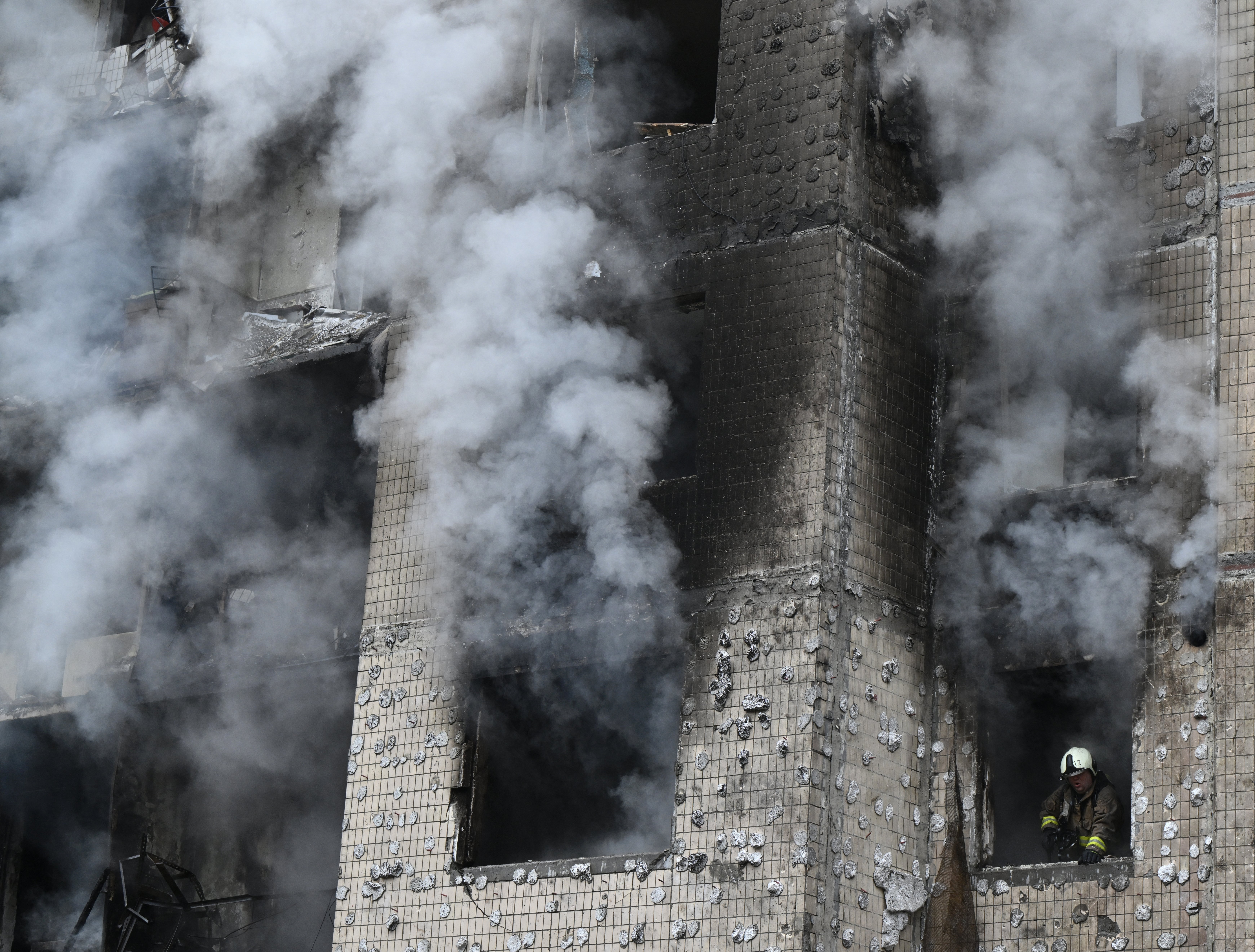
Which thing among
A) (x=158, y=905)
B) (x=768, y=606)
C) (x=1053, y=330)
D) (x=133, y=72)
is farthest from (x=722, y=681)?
(x=133, y=72)

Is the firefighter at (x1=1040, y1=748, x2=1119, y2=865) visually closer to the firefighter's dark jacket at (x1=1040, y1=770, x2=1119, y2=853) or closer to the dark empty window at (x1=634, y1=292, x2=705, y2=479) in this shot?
the firefighter's dark jacket at (x1=1040, y1=770, x2=1119, y2=853)

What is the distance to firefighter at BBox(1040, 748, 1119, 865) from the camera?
31.2ft

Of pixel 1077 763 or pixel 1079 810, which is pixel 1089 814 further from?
pixel 1077 763

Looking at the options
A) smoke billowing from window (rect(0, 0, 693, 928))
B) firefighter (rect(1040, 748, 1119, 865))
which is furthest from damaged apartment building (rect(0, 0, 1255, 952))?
firefighter (rect(1040, 748, 1119, 865))

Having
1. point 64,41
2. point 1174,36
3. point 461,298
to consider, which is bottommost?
point 461,298

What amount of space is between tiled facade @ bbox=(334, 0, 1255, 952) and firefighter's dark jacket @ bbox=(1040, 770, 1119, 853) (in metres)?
0.24

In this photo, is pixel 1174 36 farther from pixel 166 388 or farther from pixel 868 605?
pixel 166 388

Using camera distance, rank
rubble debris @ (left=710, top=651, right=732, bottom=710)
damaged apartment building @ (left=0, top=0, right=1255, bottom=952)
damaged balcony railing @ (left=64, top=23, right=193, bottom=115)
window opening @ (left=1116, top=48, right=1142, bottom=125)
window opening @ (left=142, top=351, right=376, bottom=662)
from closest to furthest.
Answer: damaged apartment building @ (left=0, top=0, right=1255, bottom=952)
rubble debris @ (left=710, top=651, right=732, bottom=710)
window opening @ (left=1116, top=48, right=1142, bottom=125)
window opening @ (left=142, top=351, right=376, bottom=662)
damaged balcony railing @ (left=64, top=23, right=193, bottom=115)

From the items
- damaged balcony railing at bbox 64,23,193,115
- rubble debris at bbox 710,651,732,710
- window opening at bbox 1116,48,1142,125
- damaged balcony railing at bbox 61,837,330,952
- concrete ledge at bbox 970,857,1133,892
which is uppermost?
damaged balcony railing at bbox 64,23,193,115

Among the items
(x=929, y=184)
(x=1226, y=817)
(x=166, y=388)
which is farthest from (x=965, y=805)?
(x=166, y=388)

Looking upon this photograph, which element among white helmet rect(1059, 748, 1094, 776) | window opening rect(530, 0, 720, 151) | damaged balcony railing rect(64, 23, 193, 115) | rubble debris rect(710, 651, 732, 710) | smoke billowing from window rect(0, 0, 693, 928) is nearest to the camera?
white helmet rect(1059, 748, 1094, 776)

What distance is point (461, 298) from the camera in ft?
37.0

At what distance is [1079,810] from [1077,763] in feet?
0.87

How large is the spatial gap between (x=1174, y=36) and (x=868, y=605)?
11.6 ft
